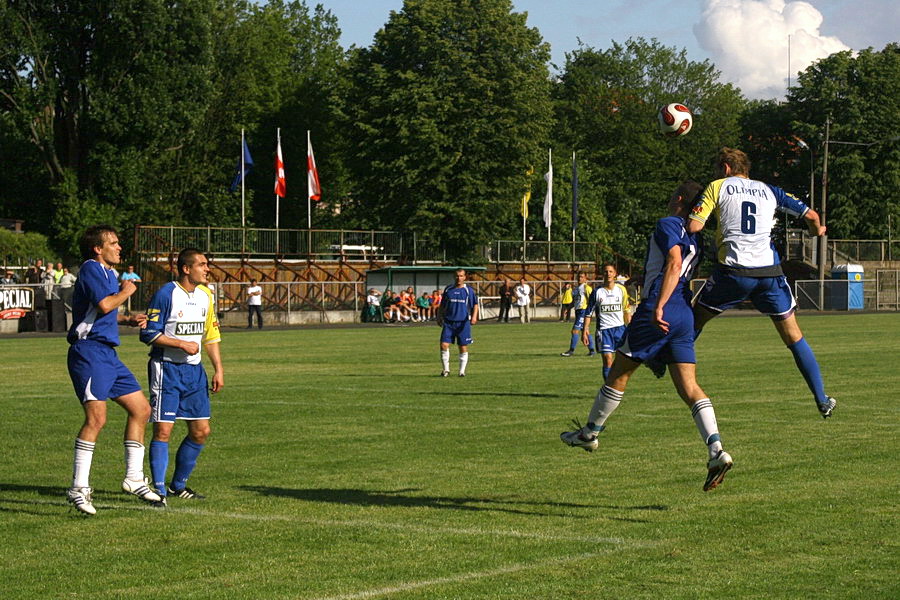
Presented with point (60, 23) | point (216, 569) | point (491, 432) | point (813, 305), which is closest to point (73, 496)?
point (216, 569)

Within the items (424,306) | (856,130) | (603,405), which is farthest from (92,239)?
(856,130)

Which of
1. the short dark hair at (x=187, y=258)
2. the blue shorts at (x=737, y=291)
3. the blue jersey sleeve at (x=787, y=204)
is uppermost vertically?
the blue jersey sleeve at (x=787, y=204)

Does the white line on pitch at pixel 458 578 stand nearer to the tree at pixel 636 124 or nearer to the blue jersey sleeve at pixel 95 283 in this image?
the blue jersey sleeve at pixel 95 283

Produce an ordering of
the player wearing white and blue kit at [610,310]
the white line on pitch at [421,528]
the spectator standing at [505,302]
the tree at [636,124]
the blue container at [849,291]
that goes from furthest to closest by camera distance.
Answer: the tree at [636,124] → the blue container at [849,291] → the spectator standing at [505,302] → the player wearing white and blue kit at [610,310] → the white line on pitch at [421,528]

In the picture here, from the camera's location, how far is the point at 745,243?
1025 cm

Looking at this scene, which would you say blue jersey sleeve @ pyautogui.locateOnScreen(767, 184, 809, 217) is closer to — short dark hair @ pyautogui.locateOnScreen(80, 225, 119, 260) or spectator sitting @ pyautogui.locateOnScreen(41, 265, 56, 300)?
short dark hair @ pyautogui.locateOnScreen(80, 225, 119, 260)

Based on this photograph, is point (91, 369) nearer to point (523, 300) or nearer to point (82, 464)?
point (82, 464)

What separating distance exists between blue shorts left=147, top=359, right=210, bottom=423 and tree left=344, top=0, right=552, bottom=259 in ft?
183

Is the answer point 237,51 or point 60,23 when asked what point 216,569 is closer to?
point 60,23

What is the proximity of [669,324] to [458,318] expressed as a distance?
14437 mm

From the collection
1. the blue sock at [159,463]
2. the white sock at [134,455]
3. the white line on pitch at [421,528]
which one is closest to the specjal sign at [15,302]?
the blue sock at [159,463]

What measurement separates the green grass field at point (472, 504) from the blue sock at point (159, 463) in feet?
0.87

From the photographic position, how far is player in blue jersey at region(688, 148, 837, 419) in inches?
394

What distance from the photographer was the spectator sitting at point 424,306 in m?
55.0
